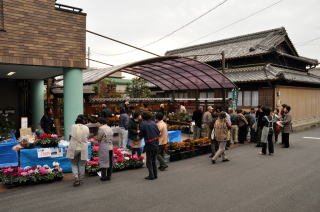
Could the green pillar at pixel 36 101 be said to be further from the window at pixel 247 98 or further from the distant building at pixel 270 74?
the window at pixel 247 98

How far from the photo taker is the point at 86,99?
45.3 feet

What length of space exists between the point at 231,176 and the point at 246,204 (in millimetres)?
2061

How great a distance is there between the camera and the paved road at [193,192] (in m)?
5.11

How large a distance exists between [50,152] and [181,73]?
9.71 meters

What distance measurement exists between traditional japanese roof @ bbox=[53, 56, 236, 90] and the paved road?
5875 mm

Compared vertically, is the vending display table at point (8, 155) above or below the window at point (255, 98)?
below

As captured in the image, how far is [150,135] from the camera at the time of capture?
701 centimetres

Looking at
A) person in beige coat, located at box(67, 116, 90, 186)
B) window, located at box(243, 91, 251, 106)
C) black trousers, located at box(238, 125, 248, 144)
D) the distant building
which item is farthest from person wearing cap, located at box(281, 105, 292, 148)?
person in beige coat, located at box(67, 116, 90, 186)

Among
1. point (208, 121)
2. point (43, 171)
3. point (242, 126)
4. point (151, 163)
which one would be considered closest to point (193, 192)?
point (151, 163)

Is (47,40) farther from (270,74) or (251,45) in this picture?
(251,45)

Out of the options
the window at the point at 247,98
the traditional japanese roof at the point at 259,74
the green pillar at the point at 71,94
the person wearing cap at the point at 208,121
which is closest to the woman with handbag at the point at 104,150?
the green pillar at the point at 71,94

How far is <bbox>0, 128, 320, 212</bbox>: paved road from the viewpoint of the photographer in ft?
16.8

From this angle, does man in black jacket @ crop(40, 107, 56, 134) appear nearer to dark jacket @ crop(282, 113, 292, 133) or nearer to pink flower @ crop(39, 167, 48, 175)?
pink flower @ crop(39, 167, 48, 175)

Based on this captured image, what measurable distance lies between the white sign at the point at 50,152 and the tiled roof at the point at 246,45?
15.8 meters
